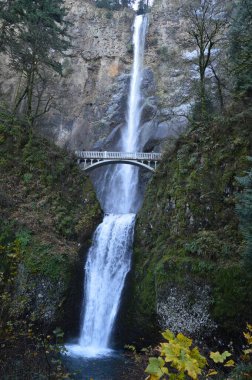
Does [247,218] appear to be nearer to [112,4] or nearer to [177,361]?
[177,361]

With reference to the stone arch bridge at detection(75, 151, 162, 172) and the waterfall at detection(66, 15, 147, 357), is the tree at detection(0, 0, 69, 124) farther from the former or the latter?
the waterfall at detection(66, 15, 147, 357)

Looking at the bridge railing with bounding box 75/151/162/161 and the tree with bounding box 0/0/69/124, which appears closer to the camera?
the tree with bounding box 0/0/69/124

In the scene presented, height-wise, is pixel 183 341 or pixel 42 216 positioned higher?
pixel 42 216

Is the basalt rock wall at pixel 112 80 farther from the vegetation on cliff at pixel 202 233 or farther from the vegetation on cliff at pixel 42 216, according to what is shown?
the vegetation on cliff at pixel 202 233

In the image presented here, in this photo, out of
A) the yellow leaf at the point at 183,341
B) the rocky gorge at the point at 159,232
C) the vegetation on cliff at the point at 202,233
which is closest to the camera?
the yellow leaf at the point at 183,341

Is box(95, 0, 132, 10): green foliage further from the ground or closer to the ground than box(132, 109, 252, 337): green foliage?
further from the ground

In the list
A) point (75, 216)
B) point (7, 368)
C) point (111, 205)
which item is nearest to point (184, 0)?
point (111, 205)

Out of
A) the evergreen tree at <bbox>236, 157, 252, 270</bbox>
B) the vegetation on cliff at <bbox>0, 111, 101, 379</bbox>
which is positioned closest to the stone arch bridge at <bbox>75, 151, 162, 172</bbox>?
the vegetation on cliff at <bbox>0, 111, 101, 379</bbox>

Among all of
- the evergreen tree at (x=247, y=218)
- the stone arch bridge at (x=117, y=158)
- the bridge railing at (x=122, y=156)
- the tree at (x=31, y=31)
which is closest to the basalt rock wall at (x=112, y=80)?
the bridge railing at (x=122, y=156)

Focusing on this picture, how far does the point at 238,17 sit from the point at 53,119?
2213cm

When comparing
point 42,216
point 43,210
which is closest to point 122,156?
point 43,210

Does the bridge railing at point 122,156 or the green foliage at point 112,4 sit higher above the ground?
the green foliage at point 112,4

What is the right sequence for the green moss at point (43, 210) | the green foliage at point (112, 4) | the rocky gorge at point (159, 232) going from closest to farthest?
the rocky gorge at point (159, 232)
the green moss at point (43, 210)
the green foliage at point (112, 4)

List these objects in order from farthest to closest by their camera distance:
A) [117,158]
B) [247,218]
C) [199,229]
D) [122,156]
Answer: [122,156] → [117,158] → [199,229] → [247,218]
